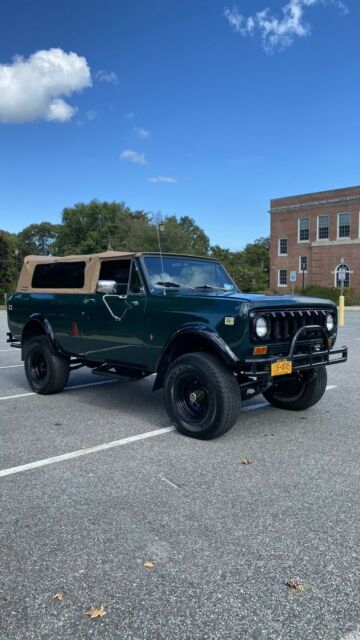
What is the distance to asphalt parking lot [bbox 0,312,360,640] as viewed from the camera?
2.30 metres

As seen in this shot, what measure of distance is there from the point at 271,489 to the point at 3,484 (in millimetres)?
2036

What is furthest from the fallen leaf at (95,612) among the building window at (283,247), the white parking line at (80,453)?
the building window at (283,247)

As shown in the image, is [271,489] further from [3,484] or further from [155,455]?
[3,484]

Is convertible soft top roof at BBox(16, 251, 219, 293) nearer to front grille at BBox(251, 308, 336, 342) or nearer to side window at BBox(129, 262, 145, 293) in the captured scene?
side window at BBox(129, 262, 145, 293)

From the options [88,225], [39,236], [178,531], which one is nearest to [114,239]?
[88,225]

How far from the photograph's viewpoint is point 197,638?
2158 mm

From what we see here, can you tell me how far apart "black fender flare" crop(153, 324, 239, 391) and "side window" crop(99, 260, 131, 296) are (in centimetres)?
99

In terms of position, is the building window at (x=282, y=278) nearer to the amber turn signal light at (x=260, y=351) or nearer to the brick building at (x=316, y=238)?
the brick building at (x=316, y=238)

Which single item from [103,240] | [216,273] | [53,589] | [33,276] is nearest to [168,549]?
[53,589]

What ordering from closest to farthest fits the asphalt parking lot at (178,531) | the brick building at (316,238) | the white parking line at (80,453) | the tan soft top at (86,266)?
the asphalt parking lot at (178,531)
the white parking line at (80,453)
the tan soft top at (86,266)
the brick building at (316,238)

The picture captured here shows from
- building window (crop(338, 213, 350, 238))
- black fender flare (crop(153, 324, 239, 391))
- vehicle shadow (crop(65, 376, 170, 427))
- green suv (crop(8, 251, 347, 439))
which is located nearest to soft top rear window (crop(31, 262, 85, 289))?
green suv (crop(8, 251, 347, 439))

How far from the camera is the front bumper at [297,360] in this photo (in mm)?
4578

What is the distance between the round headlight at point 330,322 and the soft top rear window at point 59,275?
10.2ft

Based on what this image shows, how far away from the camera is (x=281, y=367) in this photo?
4.67m
